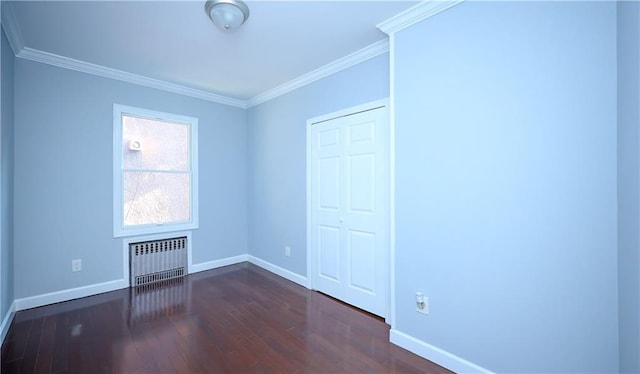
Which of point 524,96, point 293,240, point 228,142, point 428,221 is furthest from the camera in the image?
point 228,142

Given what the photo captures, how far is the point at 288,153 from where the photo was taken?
12.1 feet

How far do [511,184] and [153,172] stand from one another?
12.9 ft

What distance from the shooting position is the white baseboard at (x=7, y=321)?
218cm

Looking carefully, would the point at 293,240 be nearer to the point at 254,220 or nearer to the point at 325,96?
the point at 254,220

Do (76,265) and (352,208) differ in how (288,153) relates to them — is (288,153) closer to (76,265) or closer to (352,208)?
(352,208)

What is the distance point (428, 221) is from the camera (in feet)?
6.68

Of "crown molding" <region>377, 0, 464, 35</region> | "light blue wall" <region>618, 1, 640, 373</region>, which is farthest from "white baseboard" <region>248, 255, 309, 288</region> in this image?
"crown molding" <region>377, 0, 464, 35</region>

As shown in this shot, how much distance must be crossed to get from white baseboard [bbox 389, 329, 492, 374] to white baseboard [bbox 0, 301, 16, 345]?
123 inches

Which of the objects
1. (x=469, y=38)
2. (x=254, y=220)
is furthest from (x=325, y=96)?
(x=254, y=220)

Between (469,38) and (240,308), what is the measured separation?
308 centimetres

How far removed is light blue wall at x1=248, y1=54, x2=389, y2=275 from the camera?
9.21 ft

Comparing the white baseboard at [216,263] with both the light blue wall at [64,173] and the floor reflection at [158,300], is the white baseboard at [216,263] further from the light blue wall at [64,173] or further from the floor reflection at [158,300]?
the light blue wall at [64,173]

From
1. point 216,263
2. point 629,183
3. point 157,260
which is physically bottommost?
point 216,263

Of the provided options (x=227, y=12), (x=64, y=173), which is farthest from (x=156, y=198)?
(x=227, y=12)
